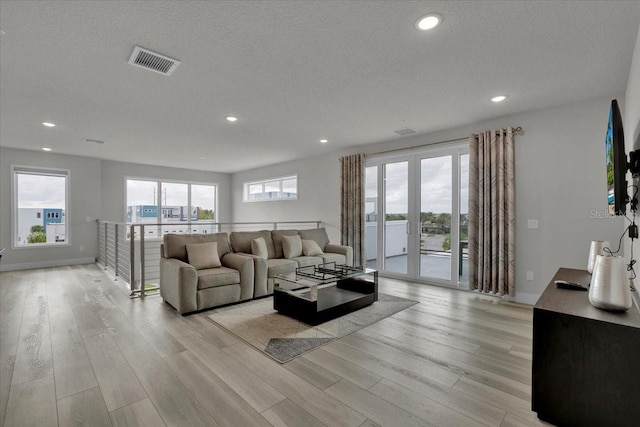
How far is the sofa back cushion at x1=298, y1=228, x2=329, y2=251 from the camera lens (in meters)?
5.56

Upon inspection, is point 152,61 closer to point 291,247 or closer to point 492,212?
point 291,247

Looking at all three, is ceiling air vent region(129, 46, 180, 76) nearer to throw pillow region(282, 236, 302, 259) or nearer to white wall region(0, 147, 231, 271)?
throw pillow region(282, 236, 302, 259)

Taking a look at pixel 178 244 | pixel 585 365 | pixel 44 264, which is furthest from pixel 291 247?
pixel 44 264

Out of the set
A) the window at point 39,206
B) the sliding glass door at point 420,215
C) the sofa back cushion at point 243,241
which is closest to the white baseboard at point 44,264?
the window at point 39,206

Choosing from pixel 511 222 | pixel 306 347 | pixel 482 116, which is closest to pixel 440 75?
pixel 482 116

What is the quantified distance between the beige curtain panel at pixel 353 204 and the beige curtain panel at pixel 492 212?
6.31 feet

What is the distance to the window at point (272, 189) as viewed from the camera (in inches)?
291

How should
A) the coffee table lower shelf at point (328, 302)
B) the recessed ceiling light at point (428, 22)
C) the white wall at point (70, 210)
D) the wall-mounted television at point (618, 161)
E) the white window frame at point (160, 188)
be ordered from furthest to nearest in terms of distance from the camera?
the white window frame at point (160, 188) < the white wall at point (70, 210) < the coffee table lower shelf at point (328, 302) < the recessed ceiling light at point (428, 22) < the wall-mounted television at point (618, 161)

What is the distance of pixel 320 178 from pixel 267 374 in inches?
190

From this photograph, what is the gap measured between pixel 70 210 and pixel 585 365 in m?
8.65

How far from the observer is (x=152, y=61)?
258cm

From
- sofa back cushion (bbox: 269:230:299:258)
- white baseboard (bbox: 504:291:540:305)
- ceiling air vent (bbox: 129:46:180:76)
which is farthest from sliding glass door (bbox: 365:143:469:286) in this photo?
ceiling air vent (bbox: 129:46:180:76)

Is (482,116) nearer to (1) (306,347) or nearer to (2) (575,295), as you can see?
(2) (575,295)

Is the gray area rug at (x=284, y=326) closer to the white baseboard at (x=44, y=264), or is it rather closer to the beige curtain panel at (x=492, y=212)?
the beige curtain panel at (x=492, y=212)
